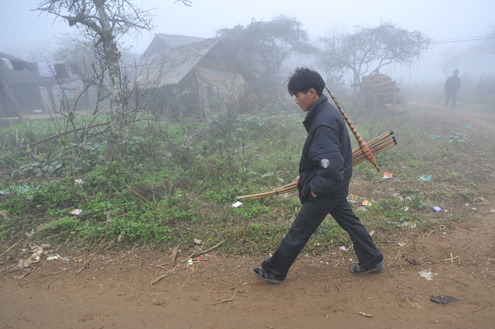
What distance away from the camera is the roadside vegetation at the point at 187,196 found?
136 inches

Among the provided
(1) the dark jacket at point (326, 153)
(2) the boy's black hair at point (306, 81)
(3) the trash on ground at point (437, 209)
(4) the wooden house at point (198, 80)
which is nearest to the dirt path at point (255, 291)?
(3) the trash on ground at point (437, 209)

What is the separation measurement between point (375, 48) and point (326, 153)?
17.9 metres

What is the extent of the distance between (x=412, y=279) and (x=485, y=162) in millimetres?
5265

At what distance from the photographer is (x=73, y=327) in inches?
87.9

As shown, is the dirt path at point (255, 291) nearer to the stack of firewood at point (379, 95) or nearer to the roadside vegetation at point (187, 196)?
the roadside vegetation at point (187, 196)

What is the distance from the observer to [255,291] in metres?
2.59

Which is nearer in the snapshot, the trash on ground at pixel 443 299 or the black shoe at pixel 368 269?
the trash on ground at pixel 443 299

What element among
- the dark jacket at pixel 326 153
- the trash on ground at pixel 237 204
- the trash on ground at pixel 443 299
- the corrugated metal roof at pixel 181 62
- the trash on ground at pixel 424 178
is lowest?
the trash on ground at pixel 443 299

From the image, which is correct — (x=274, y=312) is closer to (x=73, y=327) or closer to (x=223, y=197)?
(x=73, y=327)

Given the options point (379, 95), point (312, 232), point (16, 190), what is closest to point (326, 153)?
point (312, 232)

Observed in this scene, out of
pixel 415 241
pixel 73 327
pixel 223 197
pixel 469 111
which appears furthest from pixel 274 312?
pixel 469 111

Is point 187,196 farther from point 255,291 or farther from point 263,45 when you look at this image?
point 263,45

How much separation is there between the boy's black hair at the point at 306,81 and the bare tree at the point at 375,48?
1582 centimetres

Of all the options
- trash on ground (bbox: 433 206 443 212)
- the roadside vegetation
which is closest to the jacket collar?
the roadside vegetation
